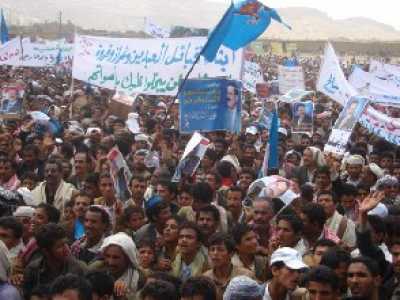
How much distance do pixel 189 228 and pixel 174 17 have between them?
148490 millimetres

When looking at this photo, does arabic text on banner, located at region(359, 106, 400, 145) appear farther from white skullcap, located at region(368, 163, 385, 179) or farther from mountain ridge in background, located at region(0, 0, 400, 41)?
mountain ridge in background, located at region(0, 0, 400, 41)

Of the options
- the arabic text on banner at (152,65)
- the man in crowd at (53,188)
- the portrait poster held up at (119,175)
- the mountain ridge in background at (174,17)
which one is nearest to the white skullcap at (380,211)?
the portrait poster held up at (119,175)

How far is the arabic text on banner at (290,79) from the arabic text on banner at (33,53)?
5596 millimetres

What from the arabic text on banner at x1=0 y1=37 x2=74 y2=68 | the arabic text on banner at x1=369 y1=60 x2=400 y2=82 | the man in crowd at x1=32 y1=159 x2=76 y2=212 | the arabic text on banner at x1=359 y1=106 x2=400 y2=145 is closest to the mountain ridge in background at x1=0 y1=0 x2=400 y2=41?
the arabic text on banner at x1=0 y1=37 x2=74 y2=68

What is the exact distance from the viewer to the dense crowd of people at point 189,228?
4.27m

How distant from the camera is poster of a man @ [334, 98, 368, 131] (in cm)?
930

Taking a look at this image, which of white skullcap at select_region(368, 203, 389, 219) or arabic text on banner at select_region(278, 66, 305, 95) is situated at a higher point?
arabic text on banner at select_region(278, 66, 305, 95)

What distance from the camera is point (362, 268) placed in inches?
168

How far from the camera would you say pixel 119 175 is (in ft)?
21.8

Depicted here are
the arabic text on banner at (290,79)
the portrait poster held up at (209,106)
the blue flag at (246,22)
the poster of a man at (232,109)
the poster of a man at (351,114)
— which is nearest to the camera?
the portrait poster held up at (209,106)

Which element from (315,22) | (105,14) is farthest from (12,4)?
(315,22)

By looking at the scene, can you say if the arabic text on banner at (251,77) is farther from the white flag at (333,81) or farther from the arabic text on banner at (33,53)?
the arabic text on banner at (33,53)

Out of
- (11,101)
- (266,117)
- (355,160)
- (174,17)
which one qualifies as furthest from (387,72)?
(174,17)

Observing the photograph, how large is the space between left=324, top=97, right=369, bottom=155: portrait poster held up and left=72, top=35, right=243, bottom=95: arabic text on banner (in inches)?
64.7
